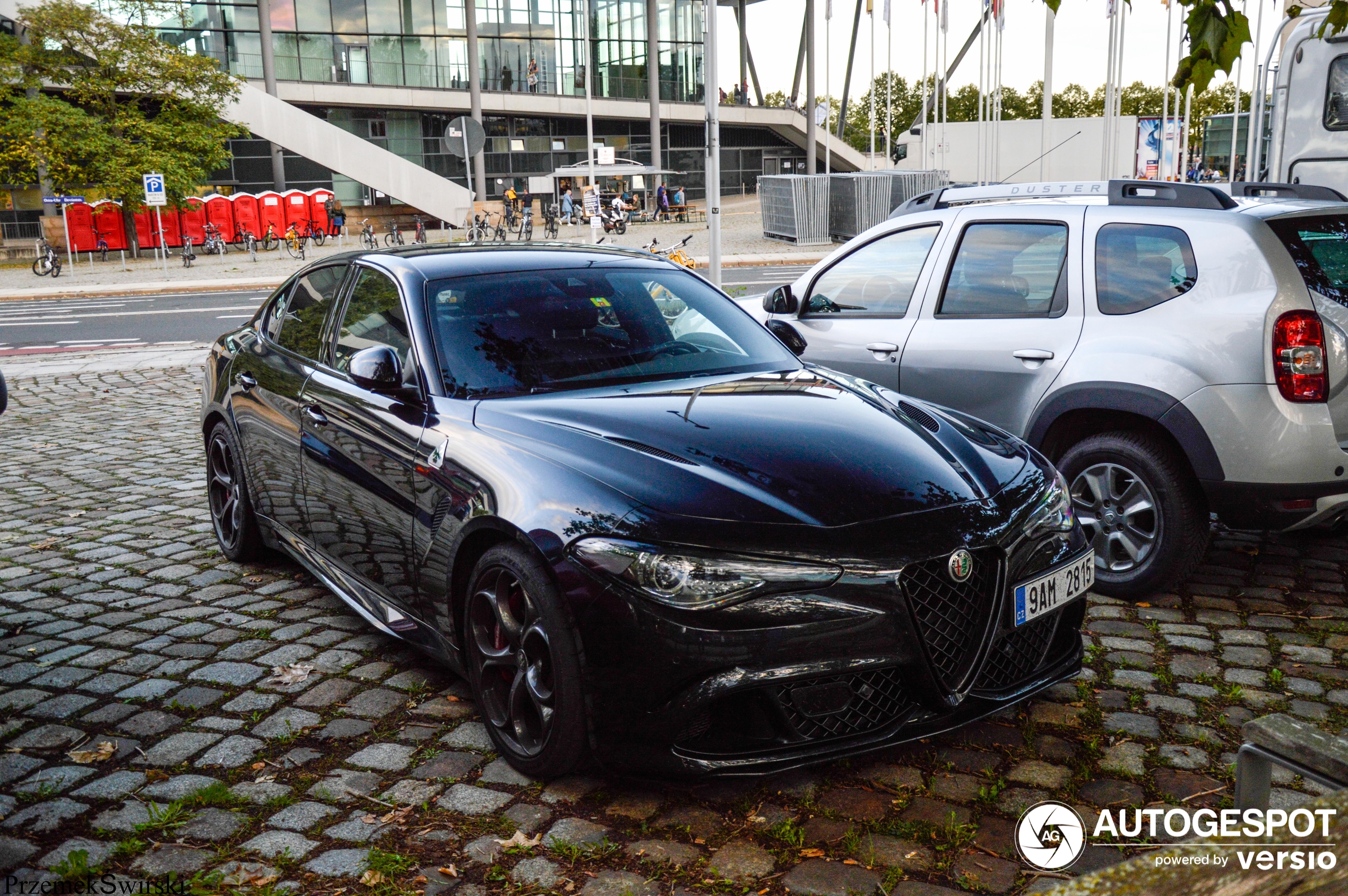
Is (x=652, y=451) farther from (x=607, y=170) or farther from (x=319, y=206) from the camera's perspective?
(x=319, y=206)

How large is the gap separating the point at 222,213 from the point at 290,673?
42.8m

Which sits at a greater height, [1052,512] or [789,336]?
[789,336]

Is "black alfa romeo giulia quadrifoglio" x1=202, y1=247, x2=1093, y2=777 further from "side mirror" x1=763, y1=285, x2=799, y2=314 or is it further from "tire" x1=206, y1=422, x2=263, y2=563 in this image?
"side mirror" x1=763, y1=285, x2=799, y2=314

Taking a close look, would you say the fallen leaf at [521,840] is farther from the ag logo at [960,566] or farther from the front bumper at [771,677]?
the ag logo at [960,566]

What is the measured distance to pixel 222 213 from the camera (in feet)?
142

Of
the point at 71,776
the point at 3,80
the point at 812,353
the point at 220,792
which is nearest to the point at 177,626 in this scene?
the point at 71,776

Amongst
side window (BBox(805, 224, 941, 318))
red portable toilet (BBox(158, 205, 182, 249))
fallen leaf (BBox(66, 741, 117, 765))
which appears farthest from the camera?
red portable toilet (BBox(158, 205, 182, 249))

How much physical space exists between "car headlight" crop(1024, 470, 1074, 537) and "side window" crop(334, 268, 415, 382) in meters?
2.17

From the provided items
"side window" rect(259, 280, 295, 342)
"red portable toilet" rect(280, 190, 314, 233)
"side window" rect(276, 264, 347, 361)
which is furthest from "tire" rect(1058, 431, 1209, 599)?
"red portable toilet" rect(280, 190, 314, 233)

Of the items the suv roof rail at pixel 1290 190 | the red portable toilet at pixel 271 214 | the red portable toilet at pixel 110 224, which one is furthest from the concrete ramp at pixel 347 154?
the suv roof rail at pixel 1290 190

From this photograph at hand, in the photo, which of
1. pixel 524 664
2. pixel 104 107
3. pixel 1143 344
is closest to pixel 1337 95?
pixel 1143 344

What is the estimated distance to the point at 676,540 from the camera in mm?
3105

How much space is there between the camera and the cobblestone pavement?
3.09 m

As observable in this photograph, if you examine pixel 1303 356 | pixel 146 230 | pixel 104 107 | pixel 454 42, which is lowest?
pixel 1303 356
